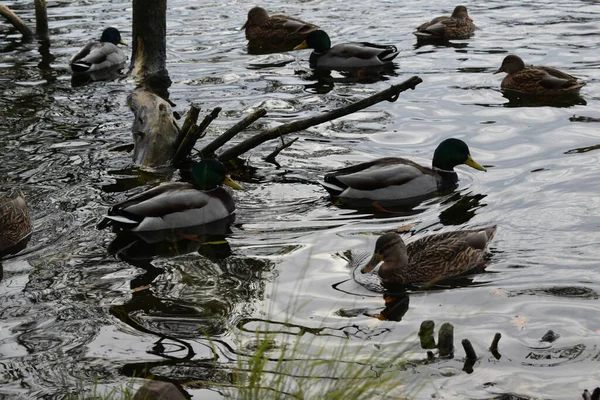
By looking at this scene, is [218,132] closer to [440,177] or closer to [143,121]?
[143,121]

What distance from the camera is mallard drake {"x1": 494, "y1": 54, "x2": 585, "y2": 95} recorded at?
1418cm

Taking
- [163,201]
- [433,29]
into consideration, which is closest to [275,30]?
[433,29]

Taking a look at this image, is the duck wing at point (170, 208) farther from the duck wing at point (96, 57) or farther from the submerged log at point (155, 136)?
the duck wing at point (96, 57)

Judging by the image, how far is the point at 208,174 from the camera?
10297mm

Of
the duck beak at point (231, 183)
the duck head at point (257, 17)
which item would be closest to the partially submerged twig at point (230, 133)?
the duck beak at point (231, 183)

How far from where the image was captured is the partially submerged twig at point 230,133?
10.9 metres

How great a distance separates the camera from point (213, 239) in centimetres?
962

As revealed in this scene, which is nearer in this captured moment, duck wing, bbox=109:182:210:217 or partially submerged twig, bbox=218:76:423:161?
duck wing, bbox=109:182:210:217

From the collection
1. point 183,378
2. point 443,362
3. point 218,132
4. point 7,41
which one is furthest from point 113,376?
point 7,41

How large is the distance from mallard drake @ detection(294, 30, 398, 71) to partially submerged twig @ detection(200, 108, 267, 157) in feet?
17.7

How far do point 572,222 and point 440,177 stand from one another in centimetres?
178

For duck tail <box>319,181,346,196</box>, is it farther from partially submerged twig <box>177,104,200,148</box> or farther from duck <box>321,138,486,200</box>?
partially submerged twig <box>177,104,200,148</box>

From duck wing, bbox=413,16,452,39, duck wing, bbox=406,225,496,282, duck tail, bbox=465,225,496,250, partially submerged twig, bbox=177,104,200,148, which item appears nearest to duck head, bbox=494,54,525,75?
duck wing, bbox=413,16,452,39

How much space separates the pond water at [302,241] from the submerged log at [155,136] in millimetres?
235
